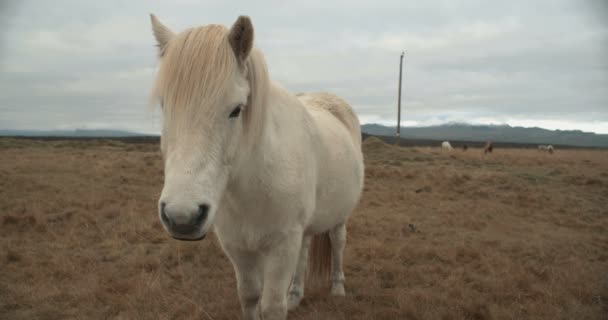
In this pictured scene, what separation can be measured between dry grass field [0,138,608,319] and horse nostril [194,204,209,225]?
2107 millimetres

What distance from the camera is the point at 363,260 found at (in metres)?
4.82

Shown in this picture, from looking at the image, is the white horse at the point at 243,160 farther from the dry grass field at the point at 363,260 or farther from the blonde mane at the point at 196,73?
the dry grass field at the point at 363,260

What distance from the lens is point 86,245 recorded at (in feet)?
16.8

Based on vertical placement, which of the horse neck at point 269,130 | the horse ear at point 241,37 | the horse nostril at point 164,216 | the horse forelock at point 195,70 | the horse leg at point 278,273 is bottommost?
the horse leg at point 278,273

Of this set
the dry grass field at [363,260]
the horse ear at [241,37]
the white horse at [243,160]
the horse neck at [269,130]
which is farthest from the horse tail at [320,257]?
the horse ear at [241,37]

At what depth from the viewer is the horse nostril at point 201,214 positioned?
142 centimetres

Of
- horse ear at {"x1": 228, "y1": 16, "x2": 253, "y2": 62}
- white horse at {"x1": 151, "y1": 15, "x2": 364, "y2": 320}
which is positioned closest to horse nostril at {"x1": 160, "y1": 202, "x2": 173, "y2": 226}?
white horse at {"x1": 151, "y1": 15, "x2": 364, "y2": 320}

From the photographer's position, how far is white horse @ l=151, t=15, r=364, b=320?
1.50 metres

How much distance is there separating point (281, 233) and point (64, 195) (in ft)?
23.7

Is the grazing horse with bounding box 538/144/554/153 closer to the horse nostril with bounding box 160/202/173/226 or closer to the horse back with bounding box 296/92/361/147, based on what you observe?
the horse back with bounding box 296/92/361/147

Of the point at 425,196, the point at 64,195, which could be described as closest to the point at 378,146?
the point at 425,196

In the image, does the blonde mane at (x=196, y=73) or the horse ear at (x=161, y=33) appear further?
the horse ear at (x=161, y=33)

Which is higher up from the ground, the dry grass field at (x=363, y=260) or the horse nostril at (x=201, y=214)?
the horse nostril at (x=201, y=214)

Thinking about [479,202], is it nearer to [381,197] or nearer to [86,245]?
[381,197]
